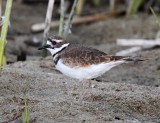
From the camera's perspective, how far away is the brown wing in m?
4.45

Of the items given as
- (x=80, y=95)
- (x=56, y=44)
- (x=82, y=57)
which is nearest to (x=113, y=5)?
(x=56, y=44)

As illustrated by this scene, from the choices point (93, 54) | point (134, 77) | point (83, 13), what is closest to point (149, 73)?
point (134, 77)

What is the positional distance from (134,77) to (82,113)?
6.89 ft

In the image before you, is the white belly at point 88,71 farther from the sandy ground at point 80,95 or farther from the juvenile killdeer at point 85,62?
the sandy ground at point 80,95

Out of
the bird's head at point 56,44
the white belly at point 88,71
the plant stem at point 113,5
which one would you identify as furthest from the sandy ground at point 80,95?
the plant stem at point 113,5

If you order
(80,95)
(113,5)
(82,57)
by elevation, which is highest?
(113,5)

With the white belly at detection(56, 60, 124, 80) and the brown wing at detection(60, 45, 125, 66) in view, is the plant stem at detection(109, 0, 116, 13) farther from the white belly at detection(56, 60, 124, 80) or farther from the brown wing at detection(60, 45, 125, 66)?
the white belly at detection(56, 60, 124, 80)

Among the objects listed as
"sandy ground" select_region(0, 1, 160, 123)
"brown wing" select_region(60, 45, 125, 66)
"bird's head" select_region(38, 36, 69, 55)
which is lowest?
"sandy ground" select_region(0, 1, 160, 123)

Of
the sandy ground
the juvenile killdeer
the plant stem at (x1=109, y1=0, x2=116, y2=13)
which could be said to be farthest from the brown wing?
the plant stem at (x1=109, y1=0, x2=116, y2=13)

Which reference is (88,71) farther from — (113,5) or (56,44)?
(113,5)

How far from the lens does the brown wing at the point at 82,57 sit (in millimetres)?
4449

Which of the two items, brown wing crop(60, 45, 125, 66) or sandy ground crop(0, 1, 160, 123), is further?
brown wing crop(60, 45, 125, 66)

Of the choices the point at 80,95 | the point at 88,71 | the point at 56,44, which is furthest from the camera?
the point at 56,44

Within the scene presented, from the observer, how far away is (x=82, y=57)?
4.52 meters
